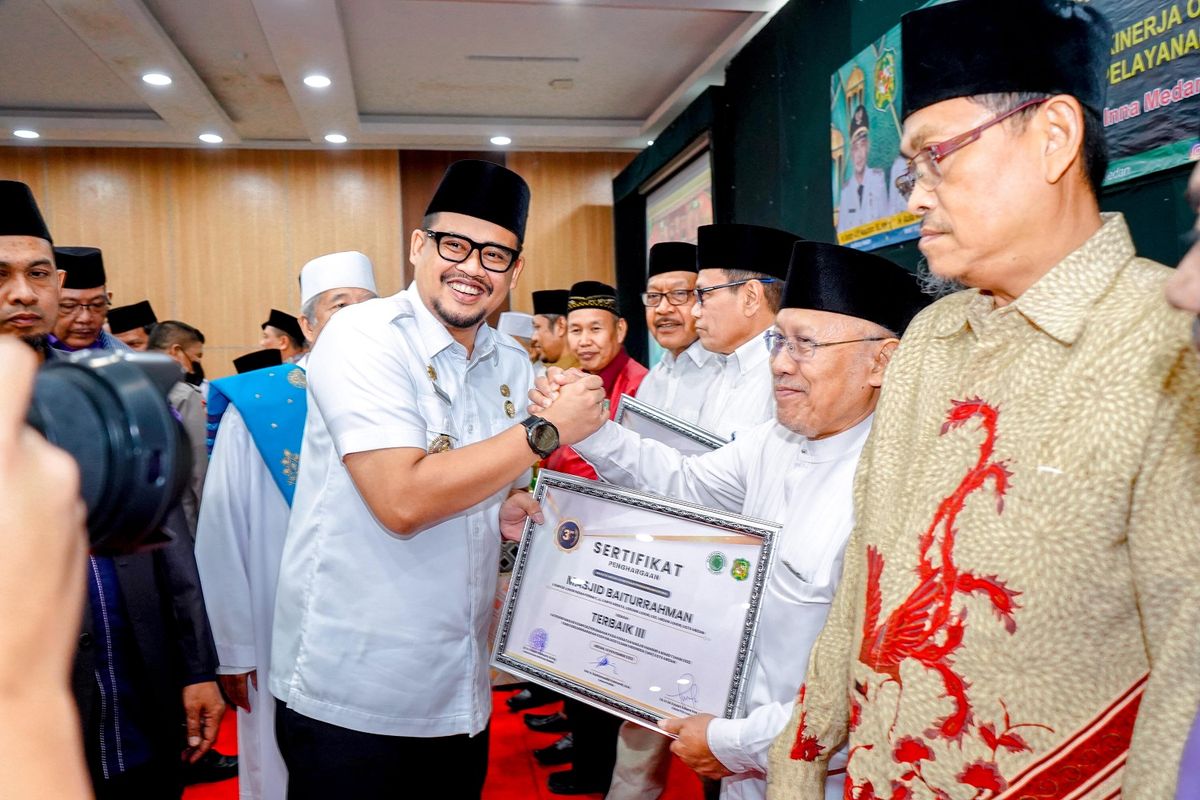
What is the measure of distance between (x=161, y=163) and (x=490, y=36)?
470 cm

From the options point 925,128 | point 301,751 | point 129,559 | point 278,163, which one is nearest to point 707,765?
point 301,751

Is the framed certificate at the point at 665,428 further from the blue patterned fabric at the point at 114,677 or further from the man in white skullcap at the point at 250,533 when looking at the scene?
the blue patterned fabric at the point at 114,677

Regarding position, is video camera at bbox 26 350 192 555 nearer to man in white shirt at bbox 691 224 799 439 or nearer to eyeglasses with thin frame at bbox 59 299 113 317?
man in white shirt at bbox 691 224 799 439

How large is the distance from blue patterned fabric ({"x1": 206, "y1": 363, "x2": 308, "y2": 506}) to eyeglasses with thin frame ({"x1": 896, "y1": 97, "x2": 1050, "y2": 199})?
6.22 feet

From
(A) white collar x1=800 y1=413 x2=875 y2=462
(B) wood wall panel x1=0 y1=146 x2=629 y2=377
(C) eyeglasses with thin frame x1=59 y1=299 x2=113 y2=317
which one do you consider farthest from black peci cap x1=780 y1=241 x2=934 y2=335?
(B) wood wall panel x1=0 y1=146 x2=629 y2=377

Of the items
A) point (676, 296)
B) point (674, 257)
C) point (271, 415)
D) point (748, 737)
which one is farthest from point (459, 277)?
point (674, 257)

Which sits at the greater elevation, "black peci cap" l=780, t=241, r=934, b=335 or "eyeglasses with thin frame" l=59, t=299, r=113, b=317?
"eyeglasses with thin frame" l=59, t=299, r=113, b=317

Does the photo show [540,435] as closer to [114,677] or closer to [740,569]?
[740,569]

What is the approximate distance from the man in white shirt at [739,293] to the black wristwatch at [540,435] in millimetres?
1566

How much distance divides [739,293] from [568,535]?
1657 millimetres

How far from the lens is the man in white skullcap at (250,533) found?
7.64 feet

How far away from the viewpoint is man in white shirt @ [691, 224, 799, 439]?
3.20 metres

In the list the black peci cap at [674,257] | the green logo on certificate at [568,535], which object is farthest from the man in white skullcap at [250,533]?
the black peci cap at [674,257]

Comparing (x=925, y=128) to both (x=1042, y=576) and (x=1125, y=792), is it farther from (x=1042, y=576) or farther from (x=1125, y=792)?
(x=1125, y=792)
